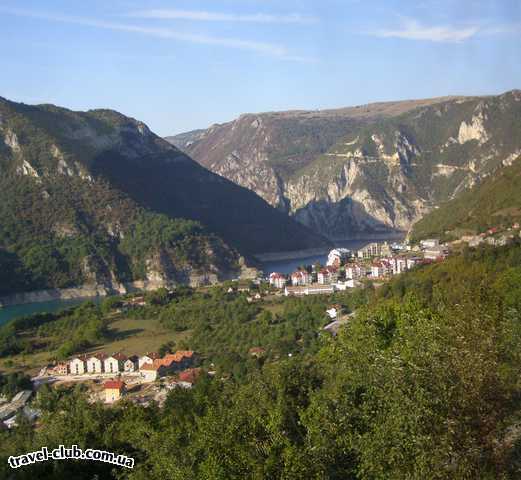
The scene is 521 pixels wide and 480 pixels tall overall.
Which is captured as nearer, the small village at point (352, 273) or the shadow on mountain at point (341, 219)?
the small village at point (352, 273)

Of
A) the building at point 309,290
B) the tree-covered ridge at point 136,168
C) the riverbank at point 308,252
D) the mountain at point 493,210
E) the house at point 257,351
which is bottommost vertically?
the riverbank at point 308,252

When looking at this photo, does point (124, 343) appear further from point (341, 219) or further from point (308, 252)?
point (341, 219)

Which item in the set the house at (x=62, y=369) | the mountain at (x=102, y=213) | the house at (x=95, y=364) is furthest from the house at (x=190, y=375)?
the mountain at (x=102, y=213)

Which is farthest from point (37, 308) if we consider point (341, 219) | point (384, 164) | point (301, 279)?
point (384, 164)

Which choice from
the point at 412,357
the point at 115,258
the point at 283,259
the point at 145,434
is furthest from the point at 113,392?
the point at 283,259

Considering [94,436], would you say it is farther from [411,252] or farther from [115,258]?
[115,258]

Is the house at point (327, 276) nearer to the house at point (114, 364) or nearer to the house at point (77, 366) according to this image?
the house at point (114, 364)

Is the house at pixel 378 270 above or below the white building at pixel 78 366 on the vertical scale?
above
